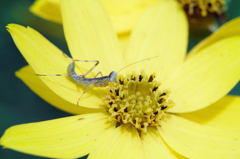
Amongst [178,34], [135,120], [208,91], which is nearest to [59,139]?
[135,120]

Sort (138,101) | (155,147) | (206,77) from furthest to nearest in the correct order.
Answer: (206,77)
(138,101)
(155,147)

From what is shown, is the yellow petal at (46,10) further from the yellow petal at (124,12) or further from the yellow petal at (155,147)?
the yellow petal at (155,147)

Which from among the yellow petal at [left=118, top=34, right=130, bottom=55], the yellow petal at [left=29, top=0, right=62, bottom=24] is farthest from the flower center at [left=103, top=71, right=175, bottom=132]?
the yellow petal at [left=29, top=0, right=62, bottom=24]

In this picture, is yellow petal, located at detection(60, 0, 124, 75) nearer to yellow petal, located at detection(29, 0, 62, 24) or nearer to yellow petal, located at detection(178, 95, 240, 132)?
yellow petal, located at detection(29, 0, 62, 24)

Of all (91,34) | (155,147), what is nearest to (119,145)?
(155,147)

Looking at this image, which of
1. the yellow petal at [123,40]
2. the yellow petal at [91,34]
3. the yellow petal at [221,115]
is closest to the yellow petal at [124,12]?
the yellow petal at [123,40]

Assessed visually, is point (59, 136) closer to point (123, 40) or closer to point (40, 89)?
point (40, 89)
